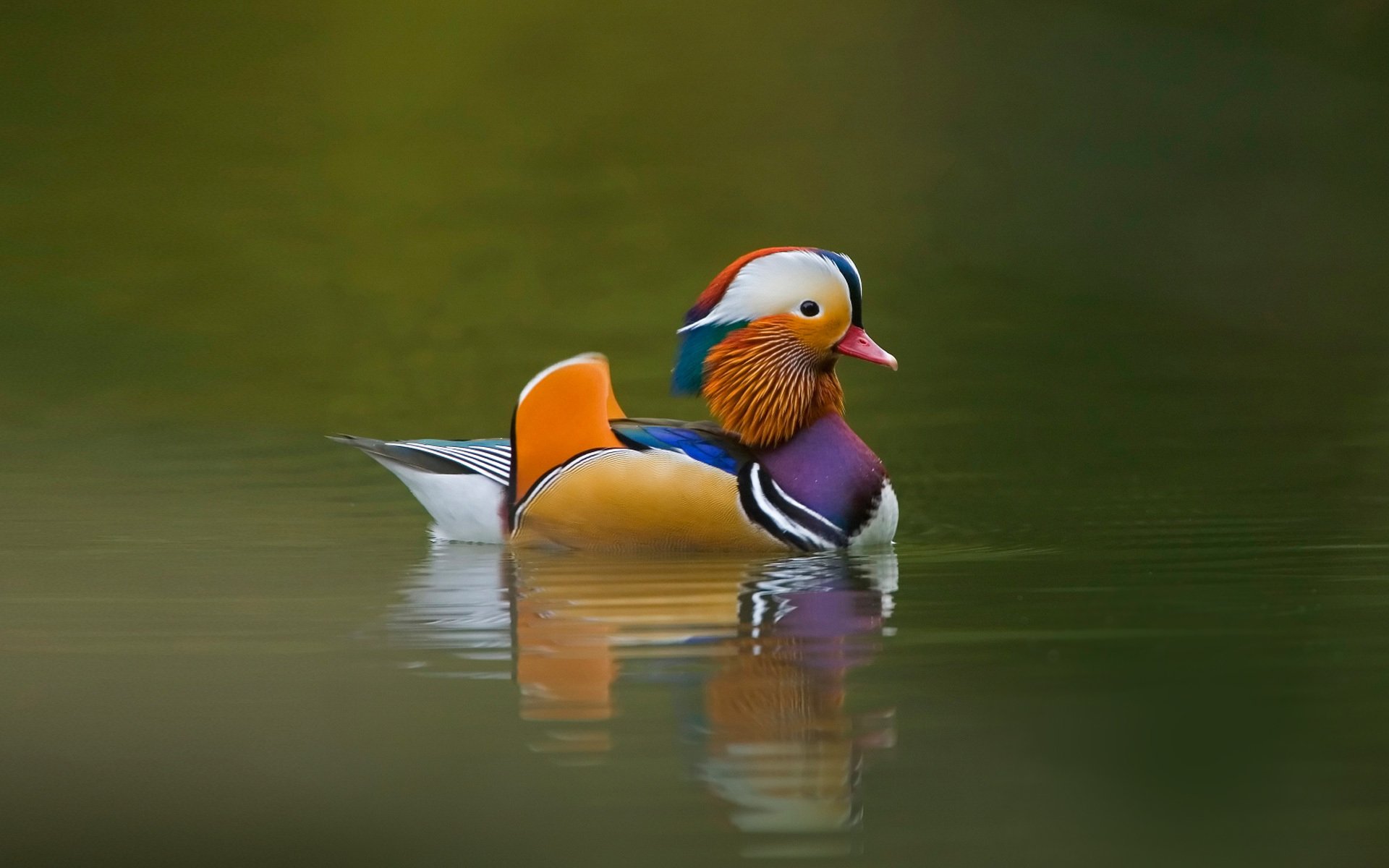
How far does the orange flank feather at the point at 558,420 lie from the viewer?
5.64 m

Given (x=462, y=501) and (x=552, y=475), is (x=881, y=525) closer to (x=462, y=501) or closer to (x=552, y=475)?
(x=552, y=475)

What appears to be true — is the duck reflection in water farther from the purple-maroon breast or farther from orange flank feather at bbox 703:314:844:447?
orange flank feather at bbox 703:314:844:447

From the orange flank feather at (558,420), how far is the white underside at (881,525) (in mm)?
777

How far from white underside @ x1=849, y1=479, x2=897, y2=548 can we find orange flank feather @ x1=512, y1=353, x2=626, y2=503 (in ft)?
2.55

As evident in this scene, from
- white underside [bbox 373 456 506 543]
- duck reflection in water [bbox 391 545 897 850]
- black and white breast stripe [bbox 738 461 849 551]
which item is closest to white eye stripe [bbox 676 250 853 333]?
black and white breast stripe [bbox 738 461 849 551]

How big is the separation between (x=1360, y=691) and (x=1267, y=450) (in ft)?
11.8

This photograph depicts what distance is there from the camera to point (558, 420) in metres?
5.66

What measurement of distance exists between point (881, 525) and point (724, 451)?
52 centimetres

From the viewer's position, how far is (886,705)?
3.61 meters

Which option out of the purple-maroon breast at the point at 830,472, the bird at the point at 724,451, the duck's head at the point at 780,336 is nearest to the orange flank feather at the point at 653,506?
the bird at the point at 724,451

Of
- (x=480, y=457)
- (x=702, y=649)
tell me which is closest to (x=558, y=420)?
(x=480, y=457)

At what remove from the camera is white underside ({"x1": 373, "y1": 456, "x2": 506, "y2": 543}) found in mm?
5812

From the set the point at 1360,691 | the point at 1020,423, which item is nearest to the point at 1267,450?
the point at 1020,423

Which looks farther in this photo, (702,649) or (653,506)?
(653,506)
